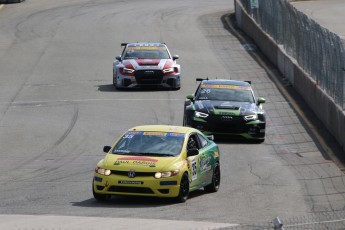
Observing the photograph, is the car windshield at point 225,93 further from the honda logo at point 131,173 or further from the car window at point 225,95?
the honda logo at point 131,173

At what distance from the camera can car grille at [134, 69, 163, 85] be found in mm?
33625

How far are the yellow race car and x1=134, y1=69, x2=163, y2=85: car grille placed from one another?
1530 cm

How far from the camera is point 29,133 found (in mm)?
25938

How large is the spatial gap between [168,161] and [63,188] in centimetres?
260

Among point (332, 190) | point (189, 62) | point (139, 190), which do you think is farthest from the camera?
point (189, 62)

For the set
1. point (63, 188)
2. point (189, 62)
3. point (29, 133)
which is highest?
point (63, 188)

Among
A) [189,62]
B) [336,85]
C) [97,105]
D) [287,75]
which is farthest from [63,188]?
[189,62]

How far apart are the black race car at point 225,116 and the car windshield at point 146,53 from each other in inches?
334

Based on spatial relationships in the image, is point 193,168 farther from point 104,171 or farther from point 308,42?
point 308,42

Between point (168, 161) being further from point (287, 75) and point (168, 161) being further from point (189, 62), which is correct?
point (189, 62)

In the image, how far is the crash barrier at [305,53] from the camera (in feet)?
84.6

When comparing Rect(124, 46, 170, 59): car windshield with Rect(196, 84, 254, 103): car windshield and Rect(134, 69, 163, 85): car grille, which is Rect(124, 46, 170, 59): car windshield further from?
Rect(196, 84, 254, 103): car windshield

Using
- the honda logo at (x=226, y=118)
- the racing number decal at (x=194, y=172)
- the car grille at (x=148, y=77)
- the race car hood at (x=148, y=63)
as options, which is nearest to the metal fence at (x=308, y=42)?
the honda logo at (x=226, y=118)

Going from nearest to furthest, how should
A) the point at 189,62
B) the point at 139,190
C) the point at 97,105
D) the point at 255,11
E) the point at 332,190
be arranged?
the point at 139,190 → the point at 332,190 → the point at 97,105 → the point at 189,62 → the point at 255,11
